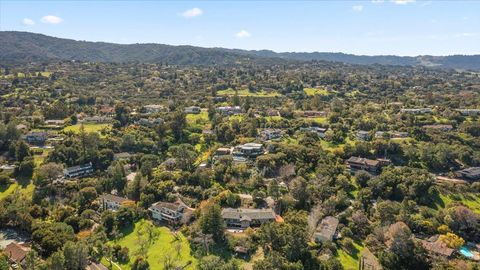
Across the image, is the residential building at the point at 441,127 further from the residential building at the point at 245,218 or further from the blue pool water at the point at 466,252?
the residential building at the point at 245,218

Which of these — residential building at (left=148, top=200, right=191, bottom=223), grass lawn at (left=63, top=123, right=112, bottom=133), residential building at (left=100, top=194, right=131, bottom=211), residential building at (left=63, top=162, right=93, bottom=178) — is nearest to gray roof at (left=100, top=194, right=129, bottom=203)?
residential building at (left=100, top=194, right=131, bottom=211)

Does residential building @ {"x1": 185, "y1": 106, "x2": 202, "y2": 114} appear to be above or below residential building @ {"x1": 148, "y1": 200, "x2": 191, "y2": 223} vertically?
above

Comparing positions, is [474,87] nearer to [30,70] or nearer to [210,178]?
[210,178]

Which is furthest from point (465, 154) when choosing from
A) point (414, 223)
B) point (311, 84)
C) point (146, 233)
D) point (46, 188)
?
point (311, 84)

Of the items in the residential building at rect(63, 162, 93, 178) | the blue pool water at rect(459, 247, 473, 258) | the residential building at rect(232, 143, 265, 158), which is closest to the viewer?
the blue pool water at rect(459, 247, 473, 258)

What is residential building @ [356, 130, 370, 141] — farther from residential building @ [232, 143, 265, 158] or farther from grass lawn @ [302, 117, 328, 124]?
residential building @ [232, 143, 265, 158]

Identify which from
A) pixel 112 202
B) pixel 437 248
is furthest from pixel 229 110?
pixel 437 248

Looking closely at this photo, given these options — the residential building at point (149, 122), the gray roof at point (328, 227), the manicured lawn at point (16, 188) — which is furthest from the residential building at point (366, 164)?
the manicured lawn at point (16, 188)
